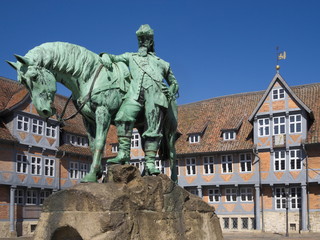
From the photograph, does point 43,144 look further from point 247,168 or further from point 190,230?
point 190,230

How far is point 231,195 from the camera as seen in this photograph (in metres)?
36.4

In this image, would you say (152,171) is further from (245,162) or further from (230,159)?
(230,159)

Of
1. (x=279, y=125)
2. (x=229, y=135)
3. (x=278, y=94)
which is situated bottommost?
(x=229, y=135)

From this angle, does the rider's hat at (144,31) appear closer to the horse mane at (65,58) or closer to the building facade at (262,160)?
the horse mane at (65,58)

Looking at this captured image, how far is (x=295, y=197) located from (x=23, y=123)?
Answer: 19.1 metres

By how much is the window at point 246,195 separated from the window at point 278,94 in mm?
6758

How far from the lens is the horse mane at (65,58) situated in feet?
18.9

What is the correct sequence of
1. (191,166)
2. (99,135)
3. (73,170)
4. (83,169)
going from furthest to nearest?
(83,169), (73,170), (191,166), (99,135)

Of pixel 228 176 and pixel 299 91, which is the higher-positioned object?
pixel 299 91

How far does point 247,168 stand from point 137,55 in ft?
98.6

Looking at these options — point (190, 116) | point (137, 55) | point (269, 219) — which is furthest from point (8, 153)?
point (137, 55)

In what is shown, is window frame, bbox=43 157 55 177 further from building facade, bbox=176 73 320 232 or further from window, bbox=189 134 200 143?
window, bbox=189 134 200 143

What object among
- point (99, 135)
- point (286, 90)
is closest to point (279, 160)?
point (286, 90)

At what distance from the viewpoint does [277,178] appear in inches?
1339
